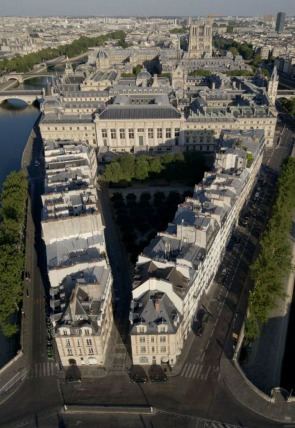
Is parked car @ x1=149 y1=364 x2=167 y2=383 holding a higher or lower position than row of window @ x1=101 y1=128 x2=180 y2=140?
lower

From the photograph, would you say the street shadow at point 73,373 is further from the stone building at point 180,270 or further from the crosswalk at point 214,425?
the crosswalk at point 214,425

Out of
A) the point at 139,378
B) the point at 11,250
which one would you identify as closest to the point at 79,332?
the point at 139,378

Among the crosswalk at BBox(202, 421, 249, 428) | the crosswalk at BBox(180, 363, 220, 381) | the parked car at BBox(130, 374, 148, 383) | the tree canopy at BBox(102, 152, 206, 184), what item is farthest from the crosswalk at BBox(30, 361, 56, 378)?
the tree canopy at BBox(102, 152, 206, 184)

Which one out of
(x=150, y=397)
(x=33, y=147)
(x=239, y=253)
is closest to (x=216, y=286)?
(x=239, y=253)

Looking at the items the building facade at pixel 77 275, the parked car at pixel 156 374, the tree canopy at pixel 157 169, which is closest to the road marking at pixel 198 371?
the parked car at pixel 156 374

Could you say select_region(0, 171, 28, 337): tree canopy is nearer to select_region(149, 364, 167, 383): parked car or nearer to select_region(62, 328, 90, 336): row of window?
select_region(62, 328, 90, 336): row of window

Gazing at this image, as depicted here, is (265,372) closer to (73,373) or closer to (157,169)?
(73,373)
